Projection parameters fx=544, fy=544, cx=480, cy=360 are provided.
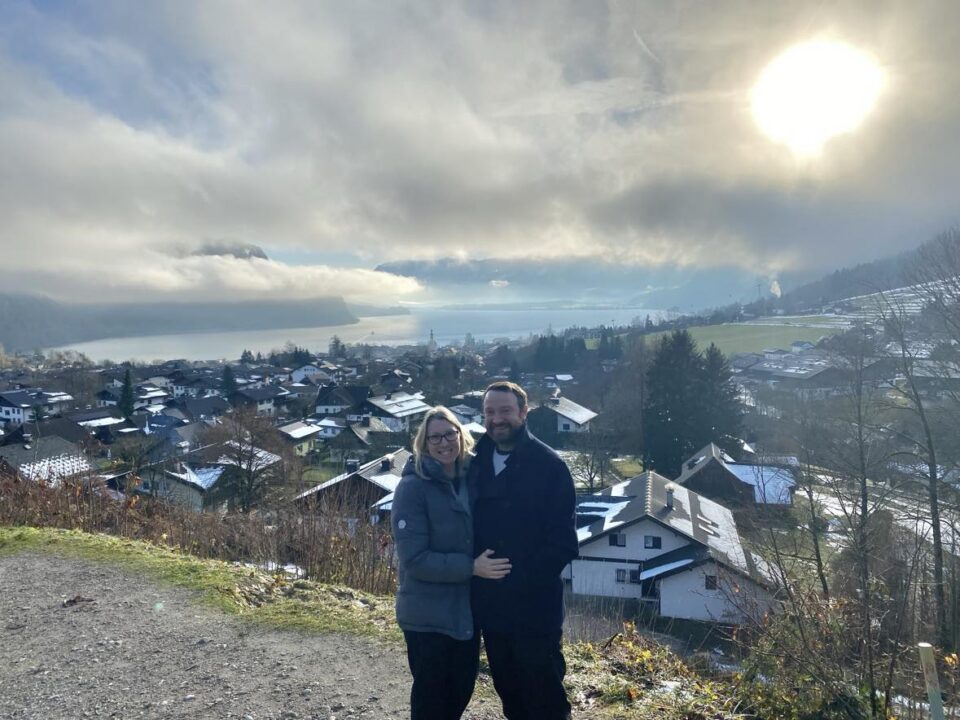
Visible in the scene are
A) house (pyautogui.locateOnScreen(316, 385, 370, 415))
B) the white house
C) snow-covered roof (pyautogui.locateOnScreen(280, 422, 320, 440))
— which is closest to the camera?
snow-covered roof (pyautogui.locateOnScreen(280, 422, 320, 440))

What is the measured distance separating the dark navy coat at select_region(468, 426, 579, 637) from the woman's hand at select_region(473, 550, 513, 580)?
5 centimetres

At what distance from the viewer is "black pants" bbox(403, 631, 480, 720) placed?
232 centimetres

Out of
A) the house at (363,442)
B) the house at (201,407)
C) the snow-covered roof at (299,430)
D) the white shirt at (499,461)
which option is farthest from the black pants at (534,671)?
the house at (201,407)

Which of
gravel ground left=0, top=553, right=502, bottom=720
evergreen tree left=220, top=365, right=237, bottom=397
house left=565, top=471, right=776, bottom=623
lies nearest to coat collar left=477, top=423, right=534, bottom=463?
gravel ground left=0, top=553, right=502, bottom=720

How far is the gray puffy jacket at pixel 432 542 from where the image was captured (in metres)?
2.26

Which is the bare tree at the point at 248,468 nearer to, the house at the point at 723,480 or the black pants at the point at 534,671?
the black pants at the point at 534,671

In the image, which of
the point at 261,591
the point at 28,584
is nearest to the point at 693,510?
the point at 261,591

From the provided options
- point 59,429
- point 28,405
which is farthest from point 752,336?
point 28,405

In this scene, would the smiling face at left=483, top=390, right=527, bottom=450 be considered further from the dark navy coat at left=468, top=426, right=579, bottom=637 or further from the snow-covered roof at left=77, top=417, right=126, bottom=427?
the snow-covered roof at left=77, top=417, right=126, bottom=427

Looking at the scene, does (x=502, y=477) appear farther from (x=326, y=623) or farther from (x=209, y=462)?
(x=209, y=462)

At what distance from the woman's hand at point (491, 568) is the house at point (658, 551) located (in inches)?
428

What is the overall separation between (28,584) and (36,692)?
2.00 meters

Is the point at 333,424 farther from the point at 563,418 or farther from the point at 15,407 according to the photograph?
the point at 15,407

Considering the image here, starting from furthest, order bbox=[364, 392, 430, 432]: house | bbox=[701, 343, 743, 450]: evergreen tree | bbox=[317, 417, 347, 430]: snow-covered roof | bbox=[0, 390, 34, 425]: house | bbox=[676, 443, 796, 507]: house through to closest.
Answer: bbox=[0, 390, 34, 425]: house
bbox=[364, 392, 430, 432]: house
bbox=[317, 417, 347, 430]: snow-covered roof
bbox=[701, 343, 743, 450]: evergreen tree
bbox=[676, 443, 796, 507]: house
